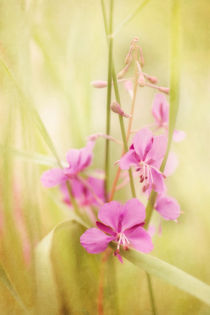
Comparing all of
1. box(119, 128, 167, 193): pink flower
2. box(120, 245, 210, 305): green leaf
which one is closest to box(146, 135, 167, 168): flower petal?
box(119, 128, 167, 193): pink flower

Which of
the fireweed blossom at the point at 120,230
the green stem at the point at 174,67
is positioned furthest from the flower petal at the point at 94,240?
the green stem at the point at 174,67

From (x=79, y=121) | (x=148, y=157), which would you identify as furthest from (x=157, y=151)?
(x=79, y=121)

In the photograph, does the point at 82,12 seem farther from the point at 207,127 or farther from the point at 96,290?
the point at 96,290

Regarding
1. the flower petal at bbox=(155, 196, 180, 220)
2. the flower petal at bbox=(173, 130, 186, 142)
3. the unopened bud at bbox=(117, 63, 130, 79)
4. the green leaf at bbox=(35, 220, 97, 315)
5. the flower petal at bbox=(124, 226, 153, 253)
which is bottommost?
the green leaf at bbox=(35, 220, 97, 315)

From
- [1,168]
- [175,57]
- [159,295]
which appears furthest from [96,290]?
[175,57]

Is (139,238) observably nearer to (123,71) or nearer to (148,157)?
(148,157)

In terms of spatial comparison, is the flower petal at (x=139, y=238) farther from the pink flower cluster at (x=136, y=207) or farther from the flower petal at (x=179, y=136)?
the flower petal at (x=179, y=136)

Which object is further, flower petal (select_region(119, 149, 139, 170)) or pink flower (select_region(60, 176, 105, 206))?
pink flower (select_region(60, 176, 105, 206))

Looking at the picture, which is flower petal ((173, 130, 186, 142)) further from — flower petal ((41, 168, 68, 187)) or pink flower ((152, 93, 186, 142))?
flower petal ((41, 168, 68, 187))
